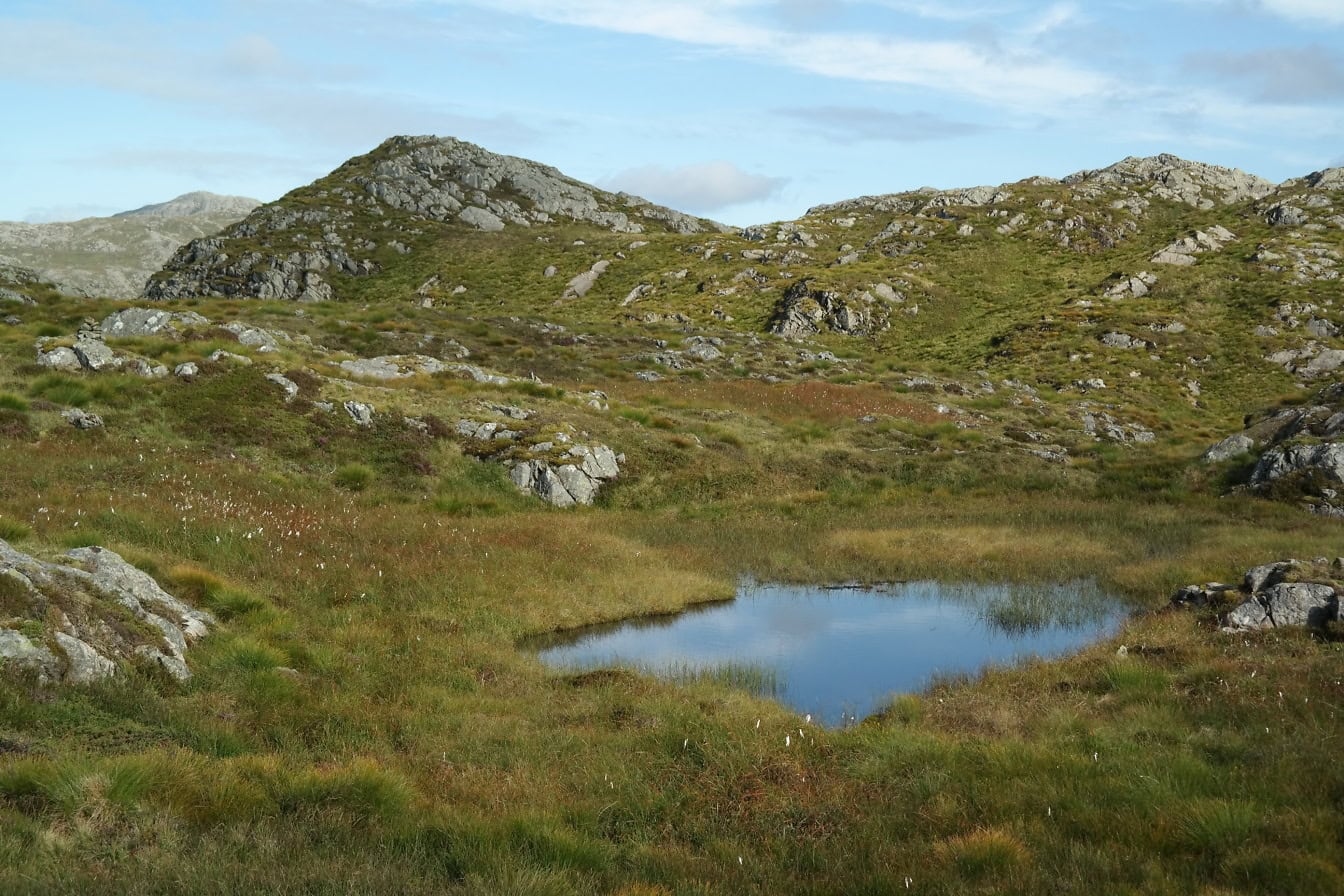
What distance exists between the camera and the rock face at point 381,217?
9969cm

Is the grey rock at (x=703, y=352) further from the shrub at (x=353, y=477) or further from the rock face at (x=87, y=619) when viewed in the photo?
the rock face at (x=87, y=619)

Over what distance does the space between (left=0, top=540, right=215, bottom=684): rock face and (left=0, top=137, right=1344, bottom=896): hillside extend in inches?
2.2

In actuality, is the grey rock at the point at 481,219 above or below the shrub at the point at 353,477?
above

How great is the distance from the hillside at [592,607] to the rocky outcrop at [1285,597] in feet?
0.24

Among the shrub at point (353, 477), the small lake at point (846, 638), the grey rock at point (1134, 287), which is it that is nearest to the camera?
the small lake at point (846, 638)

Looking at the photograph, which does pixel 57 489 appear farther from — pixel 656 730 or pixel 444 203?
pixel 444 203

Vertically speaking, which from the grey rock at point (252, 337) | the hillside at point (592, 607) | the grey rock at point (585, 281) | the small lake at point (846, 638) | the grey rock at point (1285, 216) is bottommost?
the small lake at point (846, 638)

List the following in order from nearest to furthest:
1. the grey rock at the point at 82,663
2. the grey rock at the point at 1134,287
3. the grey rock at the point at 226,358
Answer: the grey rock at the point at 82,663, the grey rock at the point at 226,358, the grey rock at the point at 1134,287

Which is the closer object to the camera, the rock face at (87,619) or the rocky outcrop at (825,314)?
the rock face at (87,619)

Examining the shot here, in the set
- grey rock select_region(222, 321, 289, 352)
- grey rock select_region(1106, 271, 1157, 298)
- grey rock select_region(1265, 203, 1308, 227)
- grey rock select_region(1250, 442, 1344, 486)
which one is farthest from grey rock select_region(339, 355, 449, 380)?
grey rock select_region(1265, 203, 1308, 227)

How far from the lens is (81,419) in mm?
22906

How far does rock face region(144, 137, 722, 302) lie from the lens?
327ft

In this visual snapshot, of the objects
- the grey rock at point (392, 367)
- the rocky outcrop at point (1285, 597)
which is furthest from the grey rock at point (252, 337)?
the rocky outcrop at point (1285, 597)

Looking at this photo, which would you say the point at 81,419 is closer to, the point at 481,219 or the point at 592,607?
the point at 592,607
